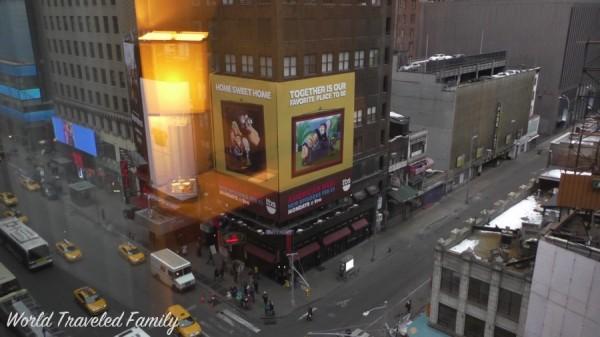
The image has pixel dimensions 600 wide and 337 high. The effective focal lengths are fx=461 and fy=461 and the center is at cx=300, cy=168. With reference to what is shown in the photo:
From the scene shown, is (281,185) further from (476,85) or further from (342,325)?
(476,85)

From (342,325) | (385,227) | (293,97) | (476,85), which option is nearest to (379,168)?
(385,227)

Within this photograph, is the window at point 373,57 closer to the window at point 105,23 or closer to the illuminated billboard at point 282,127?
the illuminated billboard at point 282,127

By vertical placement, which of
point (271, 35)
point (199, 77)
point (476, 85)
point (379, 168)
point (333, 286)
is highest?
point (271, 35)

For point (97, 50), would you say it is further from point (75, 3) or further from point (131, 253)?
point (131, 253)

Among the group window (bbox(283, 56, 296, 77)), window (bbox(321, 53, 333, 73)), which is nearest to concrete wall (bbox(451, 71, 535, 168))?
window (bbox(321, 53, 333, 73))

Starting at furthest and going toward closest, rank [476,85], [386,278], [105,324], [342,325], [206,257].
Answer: [476,85], [206,257], [386,278], [342,325], [105,324]

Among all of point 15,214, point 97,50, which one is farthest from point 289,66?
point 15,214

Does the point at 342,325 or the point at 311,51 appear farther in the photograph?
the point at 311,51

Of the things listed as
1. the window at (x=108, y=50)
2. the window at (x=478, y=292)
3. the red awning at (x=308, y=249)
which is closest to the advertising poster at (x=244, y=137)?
the red awning at (x=308, y=249)
